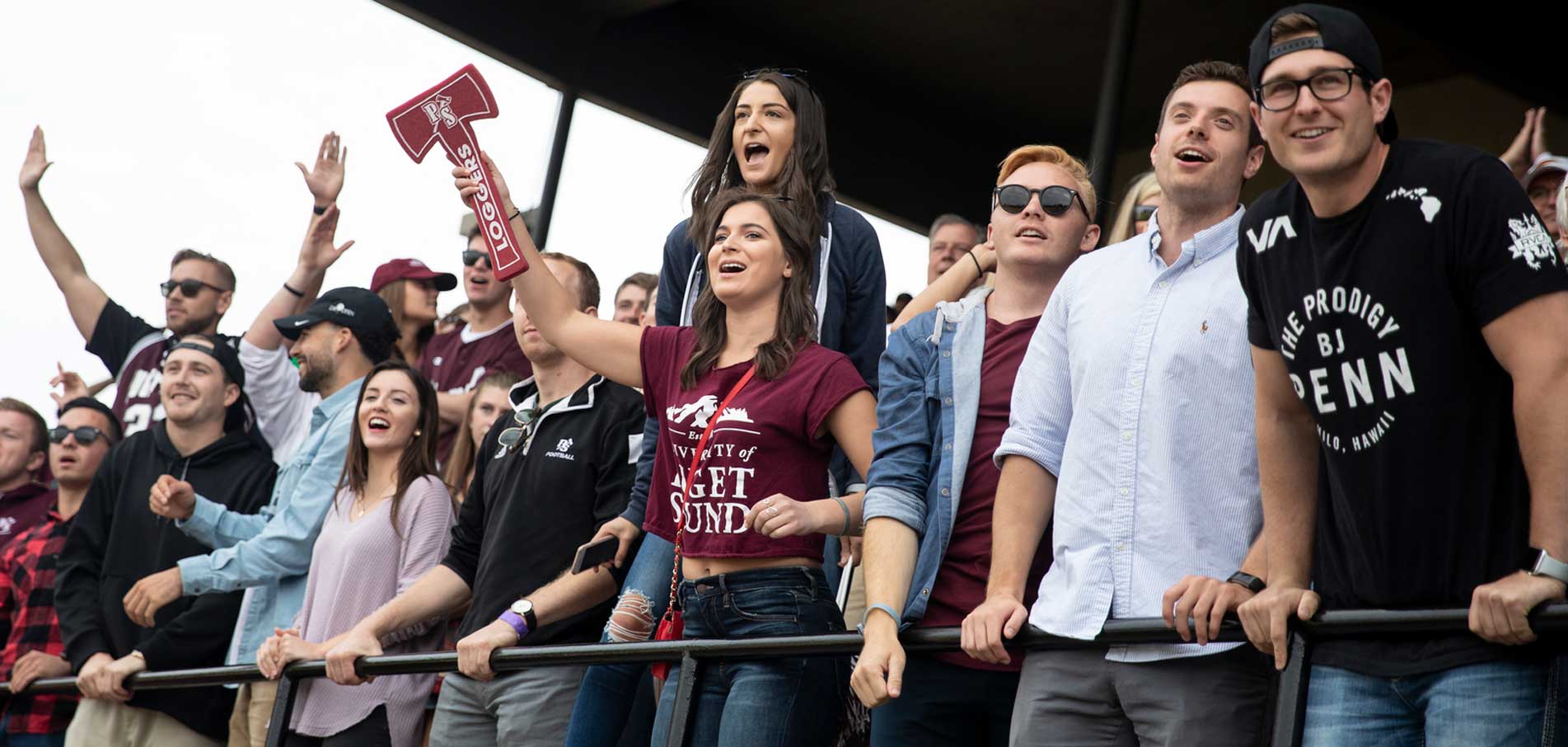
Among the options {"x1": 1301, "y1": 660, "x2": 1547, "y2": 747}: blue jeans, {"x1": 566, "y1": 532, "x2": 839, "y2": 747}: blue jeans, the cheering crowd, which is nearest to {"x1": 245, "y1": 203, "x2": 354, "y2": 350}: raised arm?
the cheering crowd

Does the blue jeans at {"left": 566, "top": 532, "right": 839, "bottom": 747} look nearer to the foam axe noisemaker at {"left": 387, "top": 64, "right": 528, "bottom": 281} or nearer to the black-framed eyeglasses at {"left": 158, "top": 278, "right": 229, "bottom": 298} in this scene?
the foam axe noisemaker at {"left": 387, "top": 64, "right": 528, "bottom": 281}

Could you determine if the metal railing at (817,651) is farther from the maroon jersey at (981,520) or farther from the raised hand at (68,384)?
the raised hand at (68,384)

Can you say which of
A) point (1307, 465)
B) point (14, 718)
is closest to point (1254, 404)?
point (1307, 465)

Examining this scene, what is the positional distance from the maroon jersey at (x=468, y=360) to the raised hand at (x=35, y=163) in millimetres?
2664

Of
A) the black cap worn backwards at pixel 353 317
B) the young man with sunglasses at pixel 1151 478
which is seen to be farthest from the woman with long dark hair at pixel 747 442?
the black cap worn backwards at pixel 353 317

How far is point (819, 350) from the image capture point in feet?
11.1

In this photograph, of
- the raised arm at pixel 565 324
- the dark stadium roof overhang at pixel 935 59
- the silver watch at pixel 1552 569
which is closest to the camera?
the silver watch at pixel 1552 569

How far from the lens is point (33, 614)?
19.4 feet

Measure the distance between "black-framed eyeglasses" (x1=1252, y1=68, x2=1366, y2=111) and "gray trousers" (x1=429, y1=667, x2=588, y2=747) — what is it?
2.16 m

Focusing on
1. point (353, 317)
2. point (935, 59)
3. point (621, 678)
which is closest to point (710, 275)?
point (621, 678)

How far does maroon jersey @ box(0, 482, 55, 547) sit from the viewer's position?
6.83 meters

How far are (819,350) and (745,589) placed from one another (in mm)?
576

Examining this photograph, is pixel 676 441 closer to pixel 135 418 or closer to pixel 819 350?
pixel 819 350

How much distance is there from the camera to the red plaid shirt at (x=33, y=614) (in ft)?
18.7
